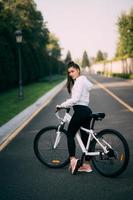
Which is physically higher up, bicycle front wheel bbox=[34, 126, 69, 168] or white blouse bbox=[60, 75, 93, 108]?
white blouse bbox=[60, 75, 93, 108]

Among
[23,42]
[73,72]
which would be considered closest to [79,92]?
[73,72]

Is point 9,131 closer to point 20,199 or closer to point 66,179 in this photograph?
point 66,179

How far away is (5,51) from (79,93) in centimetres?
2560

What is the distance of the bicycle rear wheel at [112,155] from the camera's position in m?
6.02

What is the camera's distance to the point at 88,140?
21.0ft

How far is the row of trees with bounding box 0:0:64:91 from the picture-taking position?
30.8 metres

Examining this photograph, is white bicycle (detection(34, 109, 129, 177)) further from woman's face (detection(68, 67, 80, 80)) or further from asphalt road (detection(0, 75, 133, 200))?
woman's face (detection(68, 67, 80, 80))

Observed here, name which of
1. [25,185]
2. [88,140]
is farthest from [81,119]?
[25,185]

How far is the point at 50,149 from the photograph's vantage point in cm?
705

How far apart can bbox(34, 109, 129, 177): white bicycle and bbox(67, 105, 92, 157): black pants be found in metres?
0.09

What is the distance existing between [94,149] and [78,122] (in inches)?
20.9

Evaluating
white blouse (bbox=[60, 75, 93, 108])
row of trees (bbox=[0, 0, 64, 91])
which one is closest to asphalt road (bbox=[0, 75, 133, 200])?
white blouse (bbox=[60, 75, 93, 108])

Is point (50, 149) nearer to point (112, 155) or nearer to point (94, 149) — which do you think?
point (94, 149)

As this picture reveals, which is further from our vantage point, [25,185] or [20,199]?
[25,185]
